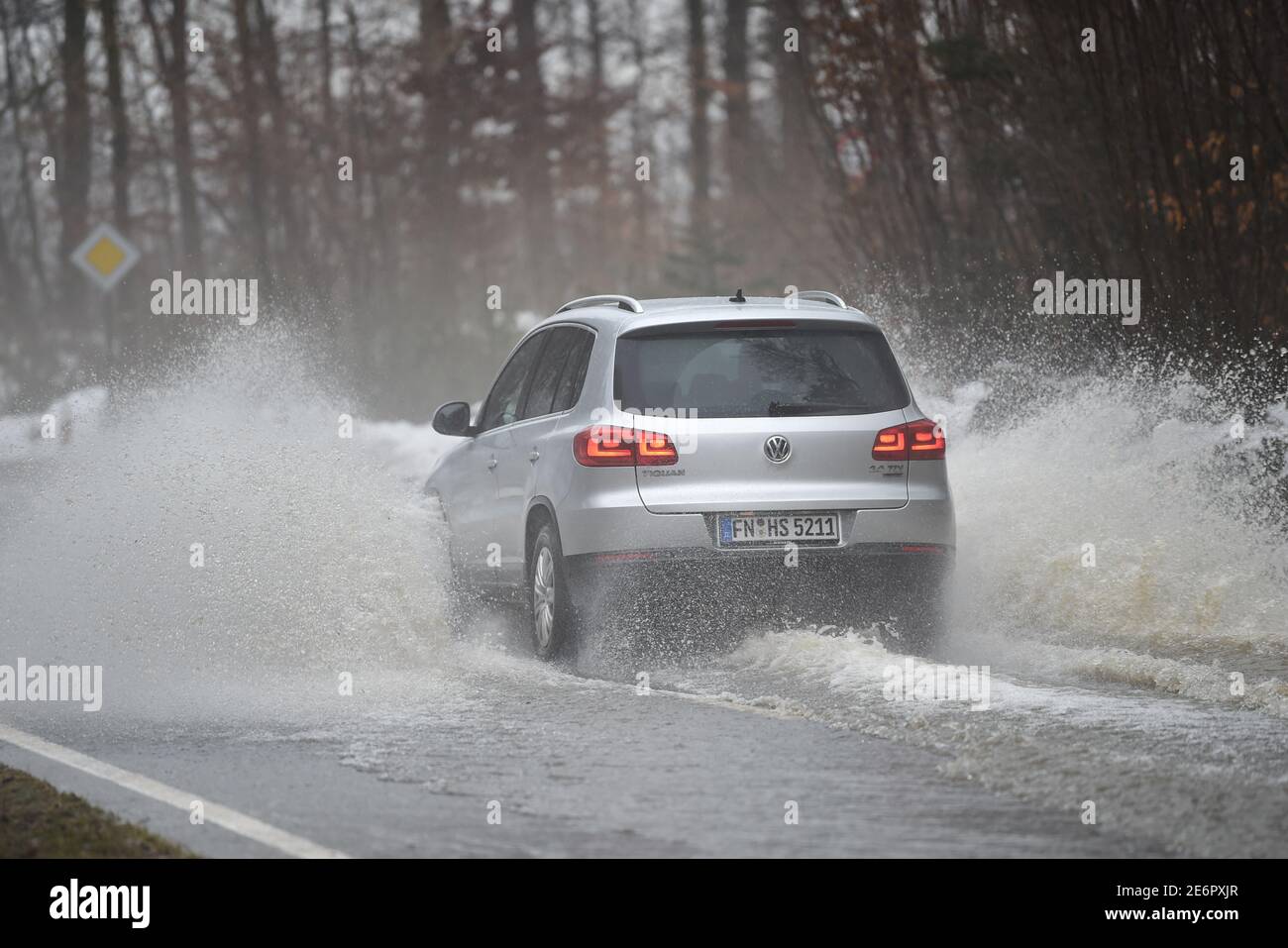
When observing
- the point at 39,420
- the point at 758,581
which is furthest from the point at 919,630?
the point at 39,420

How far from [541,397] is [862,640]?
7.60 feet

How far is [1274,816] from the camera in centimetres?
587

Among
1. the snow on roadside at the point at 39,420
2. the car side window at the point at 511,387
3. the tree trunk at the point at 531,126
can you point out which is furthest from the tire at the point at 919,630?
the tree trunk at the point at 531,126

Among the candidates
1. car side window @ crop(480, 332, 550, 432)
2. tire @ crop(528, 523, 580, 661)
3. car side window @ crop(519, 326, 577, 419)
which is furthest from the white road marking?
car side window @ crop(480, 332, 550, 432)

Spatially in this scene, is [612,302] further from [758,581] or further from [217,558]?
[217,558]

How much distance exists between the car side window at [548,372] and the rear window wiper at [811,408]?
54.1 inches

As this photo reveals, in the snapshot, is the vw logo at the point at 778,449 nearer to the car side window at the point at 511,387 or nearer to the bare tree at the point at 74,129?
the car side window at the point at 511,387

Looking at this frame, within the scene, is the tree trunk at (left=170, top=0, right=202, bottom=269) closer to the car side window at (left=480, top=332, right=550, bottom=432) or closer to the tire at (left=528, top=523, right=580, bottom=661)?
the car side window at (left=480, top=332, right=550, bottom=432)

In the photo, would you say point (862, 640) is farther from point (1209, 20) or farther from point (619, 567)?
point (1209, 20)

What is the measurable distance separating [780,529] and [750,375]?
2.56ft

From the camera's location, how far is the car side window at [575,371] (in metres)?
9.84

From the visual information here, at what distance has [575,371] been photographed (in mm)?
10008

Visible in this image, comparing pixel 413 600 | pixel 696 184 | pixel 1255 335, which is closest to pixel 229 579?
pixel 413 600

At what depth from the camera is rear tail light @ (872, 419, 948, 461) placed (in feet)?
31.1
